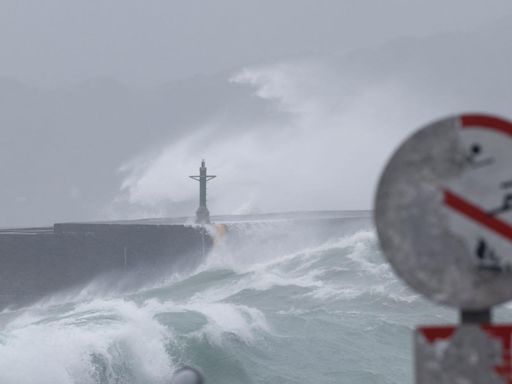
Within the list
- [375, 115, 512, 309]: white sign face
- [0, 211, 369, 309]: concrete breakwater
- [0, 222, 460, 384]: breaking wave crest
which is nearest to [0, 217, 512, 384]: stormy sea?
[0, 222, 460, 384]: breaking wave crest

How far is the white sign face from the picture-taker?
1.93 meters

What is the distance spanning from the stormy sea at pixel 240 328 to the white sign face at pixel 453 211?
10.0 m

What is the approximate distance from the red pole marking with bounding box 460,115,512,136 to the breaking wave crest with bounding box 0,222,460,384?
1011 cm

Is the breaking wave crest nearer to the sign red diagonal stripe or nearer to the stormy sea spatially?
the stormy sea

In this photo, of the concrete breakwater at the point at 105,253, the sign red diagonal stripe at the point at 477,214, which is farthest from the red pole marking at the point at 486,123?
the concrete breakwater at the point at 105,253

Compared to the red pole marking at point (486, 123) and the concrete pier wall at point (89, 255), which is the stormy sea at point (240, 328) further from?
the red pole marking at point (486, 123)

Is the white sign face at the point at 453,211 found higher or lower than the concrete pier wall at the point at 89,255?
higher

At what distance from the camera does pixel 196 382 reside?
2.14 metres

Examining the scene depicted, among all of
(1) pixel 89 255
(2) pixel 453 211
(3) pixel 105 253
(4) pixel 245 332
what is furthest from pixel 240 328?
(2) pixel 453 211

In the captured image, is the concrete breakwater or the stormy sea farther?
the concrete breakwater

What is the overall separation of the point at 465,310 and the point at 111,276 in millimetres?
22330

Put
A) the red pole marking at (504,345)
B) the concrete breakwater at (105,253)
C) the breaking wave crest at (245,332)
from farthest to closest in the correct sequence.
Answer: the concrete breakwater at (105,253) < the breaking wave crest at (245,332) < the red pole marking at (504,345)

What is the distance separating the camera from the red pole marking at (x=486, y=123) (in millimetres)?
1948

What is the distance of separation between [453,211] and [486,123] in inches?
6.4
